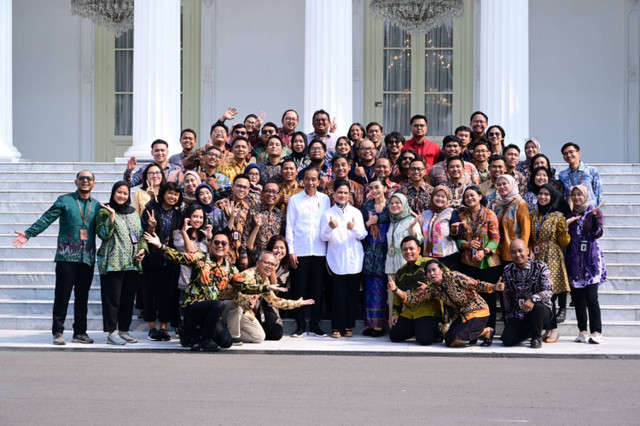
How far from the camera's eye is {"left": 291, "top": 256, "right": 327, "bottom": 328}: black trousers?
12352 millimetres

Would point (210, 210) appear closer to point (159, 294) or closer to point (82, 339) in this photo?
point (159, 294)

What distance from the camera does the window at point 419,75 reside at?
21.9m

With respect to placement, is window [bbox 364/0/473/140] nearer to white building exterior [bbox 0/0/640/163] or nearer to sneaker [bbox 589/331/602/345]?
white building exterior [bbox 0/0/640/163]

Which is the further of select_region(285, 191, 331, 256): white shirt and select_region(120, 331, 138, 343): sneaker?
select_region(285, 191, 331, 256): white shirt

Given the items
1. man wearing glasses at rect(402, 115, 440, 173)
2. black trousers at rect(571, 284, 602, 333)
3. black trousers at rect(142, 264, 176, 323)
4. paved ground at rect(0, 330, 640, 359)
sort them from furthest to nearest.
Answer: man wearing glasses at rect(402, 115, 440, 173), black trousers at rect(142, 264, 176, 323), black trousers at rect(571, 284, 602, 333), paved ground at rect(0, 330, 640, 359)

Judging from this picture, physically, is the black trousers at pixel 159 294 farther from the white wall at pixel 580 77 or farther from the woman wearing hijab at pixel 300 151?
the white wall at pixel 580 77

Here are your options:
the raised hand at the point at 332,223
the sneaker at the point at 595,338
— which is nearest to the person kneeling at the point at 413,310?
the raised hand at the point at 332,223

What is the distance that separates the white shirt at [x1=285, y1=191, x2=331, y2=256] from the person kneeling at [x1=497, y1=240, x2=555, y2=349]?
2.36 m

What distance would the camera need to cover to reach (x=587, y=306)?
1181cm

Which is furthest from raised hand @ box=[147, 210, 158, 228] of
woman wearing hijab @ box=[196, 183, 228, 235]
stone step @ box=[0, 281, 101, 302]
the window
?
the window

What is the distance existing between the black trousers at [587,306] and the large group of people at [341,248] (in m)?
0.02

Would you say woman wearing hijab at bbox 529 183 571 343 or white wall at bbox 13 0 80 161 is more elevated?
white wall at bbox 13 0 80 161

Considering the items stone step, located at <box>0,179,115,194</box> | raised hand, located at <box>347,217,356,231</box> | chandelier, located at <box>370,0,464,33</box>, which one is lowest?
raised hand, located at <box>347,217,356,231</box>

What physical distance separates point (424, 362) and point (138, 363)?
2.86m
